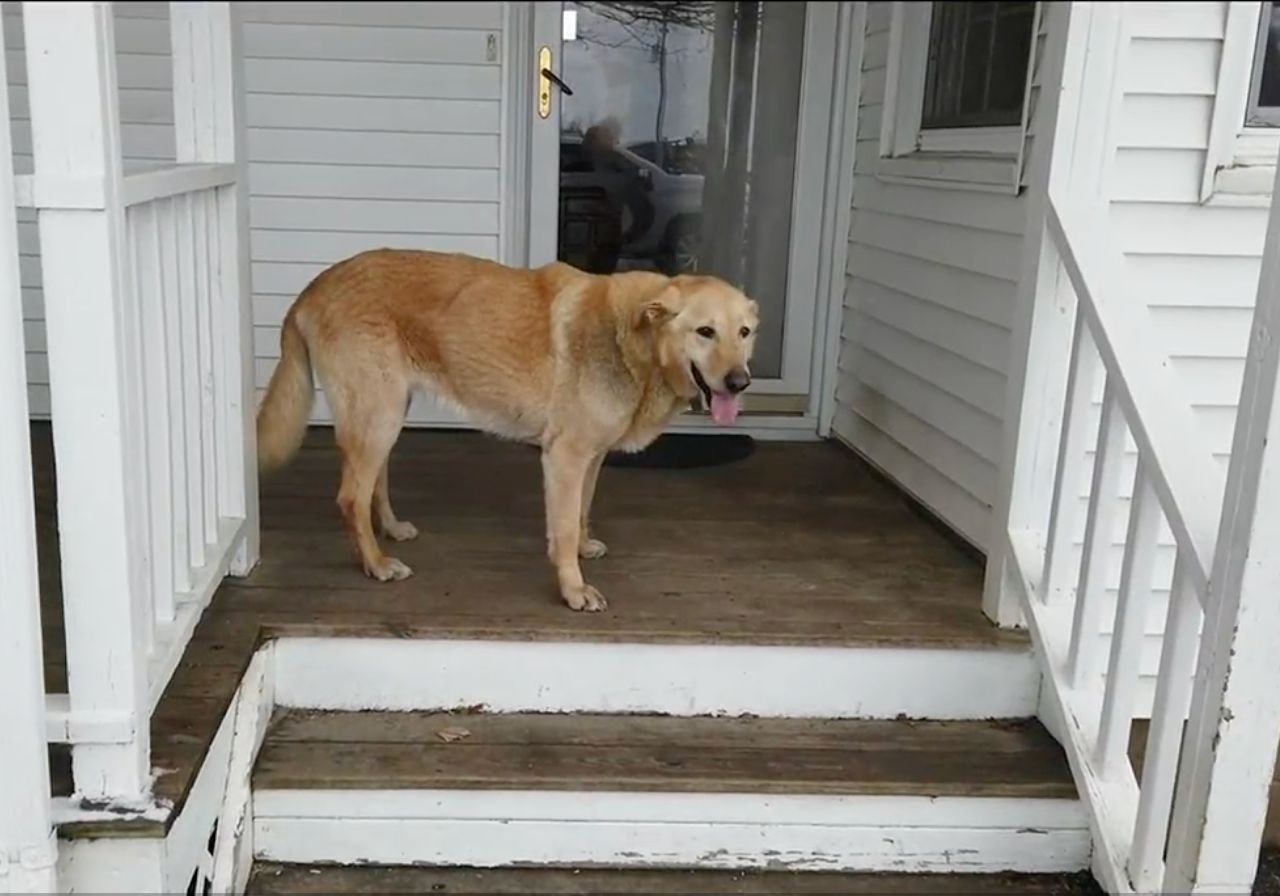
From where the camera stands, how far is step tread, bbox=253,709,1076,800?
200 centimetres

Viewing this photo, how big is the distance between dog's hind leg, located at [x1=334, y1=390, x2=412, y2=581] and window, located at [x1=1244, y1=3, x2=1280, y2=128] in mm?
1924

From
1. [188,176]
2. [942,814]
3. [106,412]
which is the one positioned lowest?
[942,814]

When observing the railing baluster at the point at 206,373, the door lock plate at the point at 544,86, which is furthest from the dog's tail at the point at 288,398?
the door lock plate at the point at 544,86

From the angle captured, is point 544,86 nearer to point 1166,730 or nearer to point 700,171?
point 700,171

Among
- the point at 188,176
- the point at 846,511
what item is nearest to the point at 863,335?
the point at 846,511

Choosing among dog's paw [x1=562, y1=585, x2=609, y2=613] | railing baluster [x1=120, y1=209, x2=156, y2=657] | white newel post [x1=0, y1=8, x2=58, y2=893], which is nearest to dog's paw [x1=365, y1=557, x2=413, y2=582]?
dog's paw [x1=562, y1=585, x2=609, y2=613]

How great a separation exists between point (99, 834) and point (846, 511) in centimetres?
212

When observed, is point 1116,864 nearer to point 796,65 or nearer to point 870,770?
point 870,770

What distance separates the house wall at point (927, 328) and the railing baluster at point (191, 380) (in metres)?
1.42

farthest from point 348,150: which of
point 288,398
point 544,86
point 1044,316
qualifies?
point 1044,316

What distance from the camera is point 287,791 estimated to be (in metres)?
1.97

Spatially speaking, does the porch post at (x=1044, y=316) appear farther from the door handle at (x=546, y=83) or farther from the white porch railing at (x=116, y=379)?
the door handle at (x=546, y=83)

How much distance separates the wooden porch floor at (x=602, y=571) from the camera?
Answer: 7.20 ft

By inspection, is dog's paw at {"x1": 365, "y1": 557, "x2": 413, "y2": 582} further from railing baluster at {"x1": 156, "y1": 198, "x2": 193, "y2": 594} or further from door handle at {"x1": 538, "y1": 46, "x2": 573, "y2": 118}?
door handle at {"x1": 538, "y1": 46, "x2": 573, "y2": 118}
